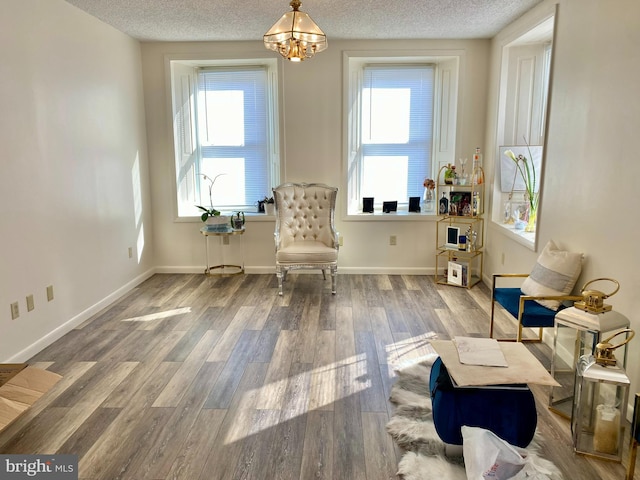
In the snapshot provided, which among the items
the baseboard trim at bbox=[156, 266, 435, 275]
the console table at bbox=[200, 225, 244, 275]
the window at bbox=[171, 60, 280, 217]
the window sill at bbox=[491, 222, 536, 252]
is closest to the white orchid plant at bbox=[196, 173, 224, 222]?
the window at bbox=[171, 60, 280, 217]

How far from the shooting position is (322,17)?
4.11 meters

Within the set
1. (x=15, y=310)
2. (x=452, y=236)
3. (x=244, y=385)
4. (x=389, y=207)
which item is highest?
(x=389, y=207)

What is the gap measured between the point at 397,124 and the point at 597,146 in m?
2.80

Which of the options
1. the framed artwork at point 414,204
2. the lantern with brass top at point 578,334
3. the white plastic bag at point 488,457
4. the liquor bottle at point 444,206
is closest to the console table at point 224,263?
the framed artwork at point 414,204

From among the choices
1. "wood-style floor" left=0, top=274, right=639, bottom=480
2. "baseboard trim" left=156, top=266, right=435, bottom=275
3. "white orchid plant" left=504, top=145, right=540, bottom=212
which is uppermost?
"white orchid plant" left=504, top=145, right=540, bottom=212

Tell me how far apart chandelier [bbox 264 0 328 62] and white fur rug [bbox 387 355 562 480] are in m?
2.20

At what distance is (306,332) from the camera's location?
3.64 metres

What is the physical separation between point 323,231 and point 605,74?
9.76ft

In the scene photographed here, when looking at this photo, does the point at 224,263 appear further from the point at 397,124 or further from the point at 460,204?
the point at 460,204

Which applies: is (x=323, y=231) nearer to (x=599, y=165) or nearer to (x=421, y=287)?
(x=421, y=287)

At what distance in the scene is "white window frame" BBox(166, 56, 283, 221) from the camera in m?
5.14

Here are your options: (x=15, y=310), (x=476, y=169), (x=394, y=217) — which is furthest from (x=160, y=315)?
(x=476, y=169)

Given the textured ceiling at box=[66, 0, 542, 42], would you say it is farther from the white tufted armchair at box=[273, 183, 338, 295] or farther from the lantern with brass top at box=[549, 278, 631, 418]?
the lantern with brass top at box=[549, 278, 631, 418]

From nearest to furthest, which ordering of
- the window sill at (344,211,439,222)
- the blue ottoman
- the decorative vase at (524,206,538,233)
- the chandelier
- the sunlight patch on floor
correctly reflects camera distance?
the blue ottoman, the chandelier, the sunlight patch on floor, the decorative vase at (524,206,538,233), the window sill at (344,211,439,222)
